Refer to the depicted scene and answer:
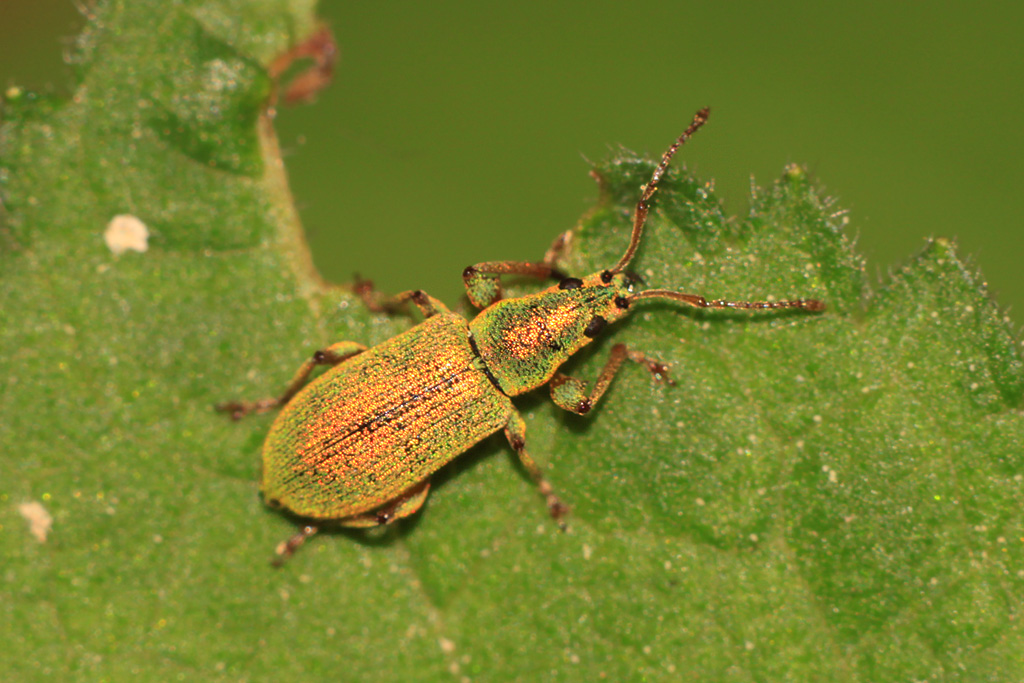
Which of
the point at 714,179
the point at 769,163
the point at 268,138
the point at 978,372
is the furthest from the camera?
the point at 769,163

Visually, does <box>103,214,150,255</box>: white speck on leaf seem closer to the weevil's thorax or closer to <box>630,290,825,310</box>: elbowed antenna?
the weevil's thorax

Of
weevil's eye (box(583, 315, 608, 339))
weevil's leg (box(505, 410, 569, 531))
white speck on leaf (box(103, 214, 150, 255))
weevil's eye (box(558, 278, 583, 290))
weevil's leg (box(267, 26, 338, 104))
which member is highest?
weevil's leg (box(267, 26, 338, 104))

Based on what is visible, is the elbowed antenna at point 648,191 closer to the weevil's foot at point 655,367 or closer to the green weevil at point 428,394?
the green weevil at point 428,394

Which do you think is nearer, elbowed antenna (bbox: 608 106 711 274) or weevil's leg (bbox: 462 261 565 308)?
elbowed antenna (bbox: 608 106 711 274)

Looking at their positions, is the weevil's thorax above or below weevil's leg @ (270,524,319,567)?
above

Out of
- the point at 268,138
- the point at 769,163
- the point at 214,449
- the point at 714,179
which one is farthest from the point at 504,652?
the point at 769,163

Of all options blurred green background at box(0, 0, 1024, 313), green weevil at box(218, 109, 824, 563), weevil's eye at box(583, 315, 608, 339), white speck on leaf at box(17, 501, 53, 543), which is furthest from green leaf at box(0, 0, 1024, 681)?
blurred green background at box(0, 0, 1024, 313)

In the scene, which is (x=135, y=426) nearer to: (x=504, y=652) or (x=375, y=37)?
(x=504, y=652)

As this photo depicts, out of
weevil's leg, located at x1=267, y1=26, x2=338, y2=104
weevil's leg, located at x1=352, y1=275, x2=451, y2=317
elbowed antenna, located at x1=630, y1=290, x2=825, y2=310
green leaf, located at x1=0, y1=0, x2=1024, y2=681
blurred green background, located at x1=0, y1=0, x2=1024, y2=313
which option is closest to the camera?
green leaf, located at x1=0, y1=0, x2=1024, y2=681
